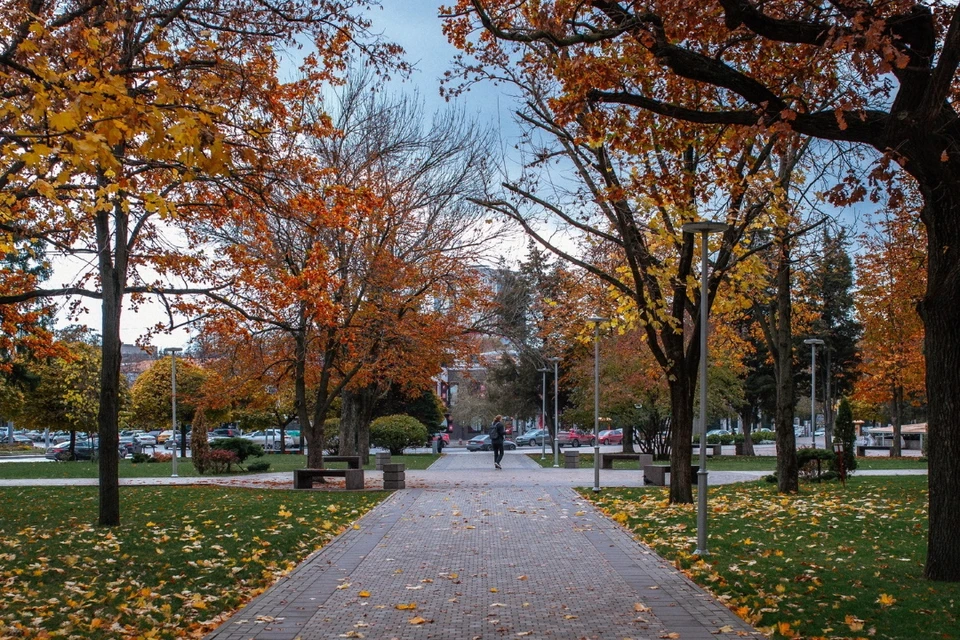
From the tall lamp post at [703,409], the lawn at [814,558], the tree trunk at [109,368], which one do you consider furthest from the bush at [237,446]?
the tall lamp post at [703,409]

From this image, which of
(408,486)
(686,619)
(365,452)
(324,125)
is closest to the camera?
(686,619)

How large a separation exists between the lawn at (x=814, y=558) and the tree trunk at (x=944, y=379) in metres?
0.41

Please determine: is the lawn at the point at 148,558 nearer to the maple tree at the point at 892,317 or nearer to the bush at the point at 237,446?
the maple tree at the point at 892,317

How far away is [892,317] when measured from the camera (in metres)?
24.3

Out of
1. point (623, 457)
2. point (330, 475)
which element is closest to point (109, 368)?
point (330, 475)

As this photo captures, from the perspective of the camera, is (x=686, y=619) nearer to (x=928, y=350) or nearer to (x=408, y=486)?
(x=928, y=350)

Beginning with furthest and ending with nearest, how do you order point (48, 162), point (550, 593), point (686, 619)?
point (48, 162)
point (550, 593)
point (686, 619)

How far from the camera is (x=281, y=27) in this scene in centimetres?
1086

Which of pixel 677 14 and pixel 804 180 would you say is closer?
pixel 677 14

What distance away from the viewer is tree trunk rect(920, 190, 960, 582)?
8.08 m

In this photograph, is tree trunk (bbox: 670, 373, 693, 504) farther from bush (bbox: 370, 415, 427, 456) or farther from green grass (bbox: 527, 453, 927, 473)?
bush (bbox: 370, 415, 427, 456)

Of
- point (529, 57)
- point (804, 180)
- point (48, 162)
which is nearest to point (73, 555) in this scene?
point (48, 162)

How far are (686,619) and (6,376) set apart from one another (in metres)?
37.5

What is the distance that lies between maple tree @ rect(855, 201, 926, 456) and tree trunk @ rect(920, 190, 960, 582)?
14.6 feet
